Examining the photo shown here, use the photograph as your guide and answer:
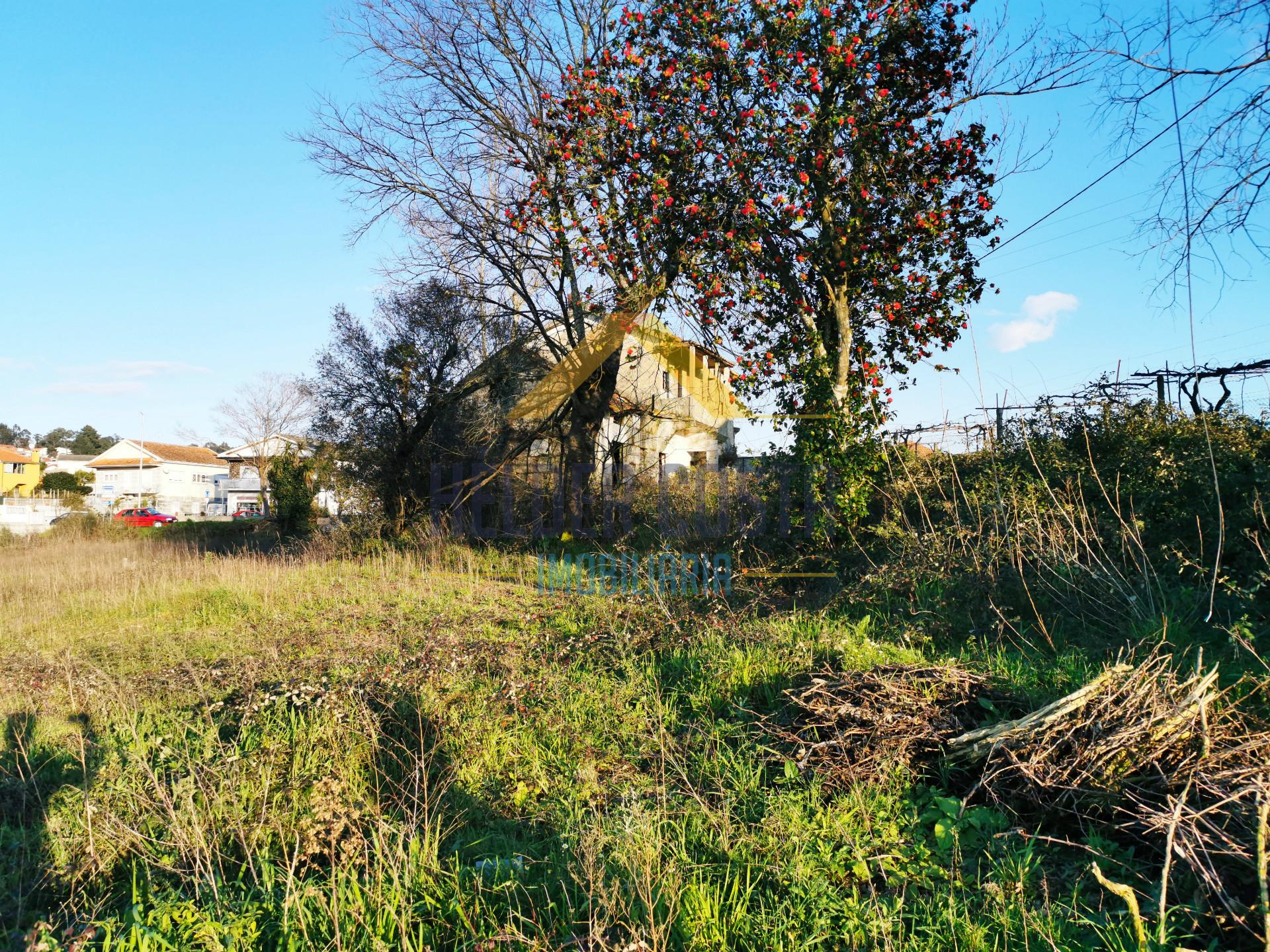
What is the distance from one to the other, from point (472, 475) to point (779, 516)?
7.64 metres

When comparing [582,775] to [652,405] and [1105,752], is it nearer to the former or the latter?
[1105,752]

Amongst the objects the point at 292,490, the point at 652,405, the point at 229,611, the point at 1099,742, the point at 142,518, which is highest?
the point at 652,405

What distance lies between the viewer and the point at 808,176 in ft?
30.0

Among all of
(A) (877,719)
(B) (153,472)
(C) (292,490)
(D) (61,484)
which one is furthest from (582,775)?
(B) (153,472)

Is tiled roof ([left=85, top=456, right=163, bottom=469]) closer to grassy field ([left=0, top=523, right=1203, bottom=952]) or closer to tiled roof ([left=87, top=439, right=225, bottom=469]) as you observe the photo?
tiled roof ([left=87, top=439, right=225, bottom=469])

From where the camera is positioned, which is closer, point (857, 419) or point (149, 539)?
point (857, 419)

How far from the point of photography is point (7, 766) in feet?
13.6

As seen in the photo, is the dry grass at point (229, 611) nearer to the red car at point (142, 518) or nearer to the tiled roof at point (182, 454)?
the red car at point (142, 518)

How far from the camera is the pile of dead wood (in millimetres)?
2490

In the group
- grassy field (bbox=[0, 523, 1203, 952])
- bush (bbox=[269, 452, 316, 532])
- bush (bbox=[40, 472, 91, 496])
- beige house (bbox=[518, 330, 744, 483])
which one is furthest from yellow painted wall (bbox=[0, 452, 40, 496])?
grassy field (bbox=[0, 523, 1203, 952])

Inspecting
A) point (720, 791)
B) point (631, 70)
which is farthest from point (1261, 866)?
point (631, 70)

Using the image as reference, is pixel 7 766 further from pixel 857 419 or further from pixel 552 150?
pixel 552 150

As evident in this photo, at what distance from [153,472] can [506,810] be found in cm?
6830

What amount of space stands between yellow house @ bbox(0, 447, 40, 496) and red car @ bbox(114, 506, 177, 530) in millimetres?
24426
